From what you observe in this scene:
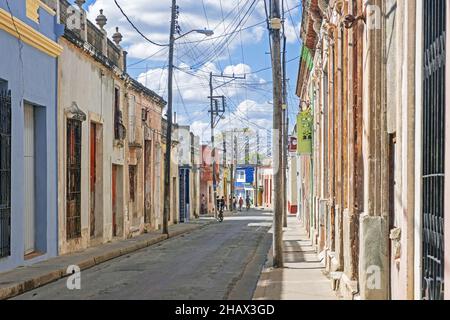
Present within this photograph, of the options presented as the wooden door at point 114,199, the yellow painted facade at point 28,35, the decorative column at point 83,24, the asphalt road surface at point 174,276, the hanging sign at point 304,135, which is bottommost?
the asphalt road surface at point 174,276

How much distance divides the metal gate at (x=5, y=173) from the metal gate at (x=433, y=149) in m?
9.73

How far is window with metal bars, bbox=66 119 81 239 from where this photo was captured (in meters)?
19.5

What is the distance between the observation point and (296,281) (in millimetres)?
13383

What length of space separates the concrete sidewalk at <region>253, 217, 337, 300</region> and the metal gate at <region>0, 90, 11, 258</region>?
4.87 meters

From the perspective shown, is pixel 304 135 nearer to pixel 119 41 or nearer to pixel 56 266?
pixel 119 41

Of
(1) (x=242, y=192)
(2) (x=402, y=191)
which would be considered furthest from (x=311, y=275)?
(1) (x=242, y=192)

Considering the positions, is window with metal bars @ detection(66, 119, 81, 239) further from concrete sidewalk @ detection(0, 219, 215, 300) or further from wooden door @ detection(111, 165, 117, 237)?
wooden door @ detection(111, 165, 117, 237)

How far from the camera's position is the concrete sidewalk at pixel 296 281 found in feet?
37.8

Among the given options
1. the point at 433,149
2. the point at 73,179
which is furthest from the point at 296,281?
the point at 73,179

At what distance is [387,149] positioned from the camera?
8586 mm

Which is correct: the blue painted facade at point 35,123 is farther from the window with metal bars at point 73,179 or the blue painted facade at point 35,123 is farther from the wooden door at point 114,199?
the wooden door at point 114,199

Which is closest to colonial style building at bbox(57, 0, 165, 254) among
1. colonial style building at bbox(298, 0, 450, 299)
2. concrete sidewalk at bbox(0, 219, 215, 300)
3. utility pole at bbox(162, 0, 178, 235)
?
concrete sidewalk at bbox(0, 219, 215, 300)

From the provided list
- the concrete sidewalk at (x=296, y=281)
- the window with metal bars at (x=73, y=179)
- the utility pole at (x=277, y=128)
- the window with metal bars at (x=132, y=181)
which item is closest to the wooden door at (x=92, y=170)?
the window with metal bars at (x=73, y=179)
